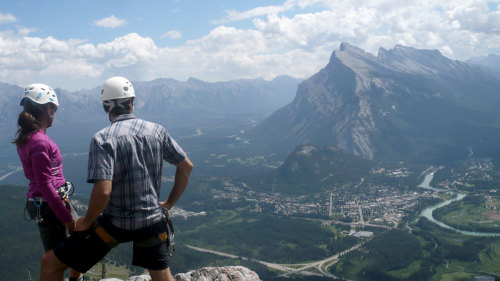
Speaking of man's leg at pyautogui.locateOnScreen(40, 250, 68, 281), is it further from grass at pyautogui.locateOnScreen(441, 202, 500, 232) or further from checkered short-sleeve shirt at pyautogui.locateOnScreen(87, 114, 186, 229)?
grass at pyautogui.locateOnScreen(441, 202, 500, 232)

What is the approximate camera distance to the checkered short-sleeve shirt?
6566 millimetres

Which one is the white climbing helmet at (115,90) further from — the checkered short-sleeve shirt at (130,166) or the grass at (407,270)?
the grass at (407,270)

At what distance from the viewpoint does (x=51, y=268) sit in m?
7.30

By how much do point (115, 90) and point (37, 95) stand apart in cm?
237

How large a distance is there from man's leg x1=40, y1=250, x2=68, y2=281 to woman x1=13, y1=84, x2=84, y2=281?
0.69 metres

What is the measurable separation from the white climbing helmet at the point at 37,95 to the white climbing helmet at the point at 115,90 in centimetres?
202

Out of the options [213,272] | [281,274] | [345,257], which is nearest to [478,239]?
[345,257]

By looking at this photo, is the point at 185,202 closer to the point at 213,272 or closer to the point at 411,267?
the point at 411,267

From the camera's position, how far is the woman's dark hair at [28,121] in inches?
309

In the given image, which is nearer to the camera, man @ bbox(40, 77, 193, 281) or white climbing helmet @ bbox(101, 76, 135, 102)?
man @ bbox(40, 77, 193, 281)

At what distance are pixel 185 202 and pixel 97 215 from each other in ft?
580

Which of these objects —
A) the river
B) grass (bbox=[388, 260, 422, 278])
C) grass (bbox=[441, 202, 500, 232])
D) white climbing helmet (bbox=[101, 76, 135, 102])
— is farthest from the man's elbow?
grass (bbox=[441, 202, 500, 232])

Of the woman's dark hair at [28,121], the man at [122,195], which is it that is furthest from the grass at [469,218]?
the woman's dark hair at [28,121]

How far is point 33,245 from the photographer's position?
10262cm
